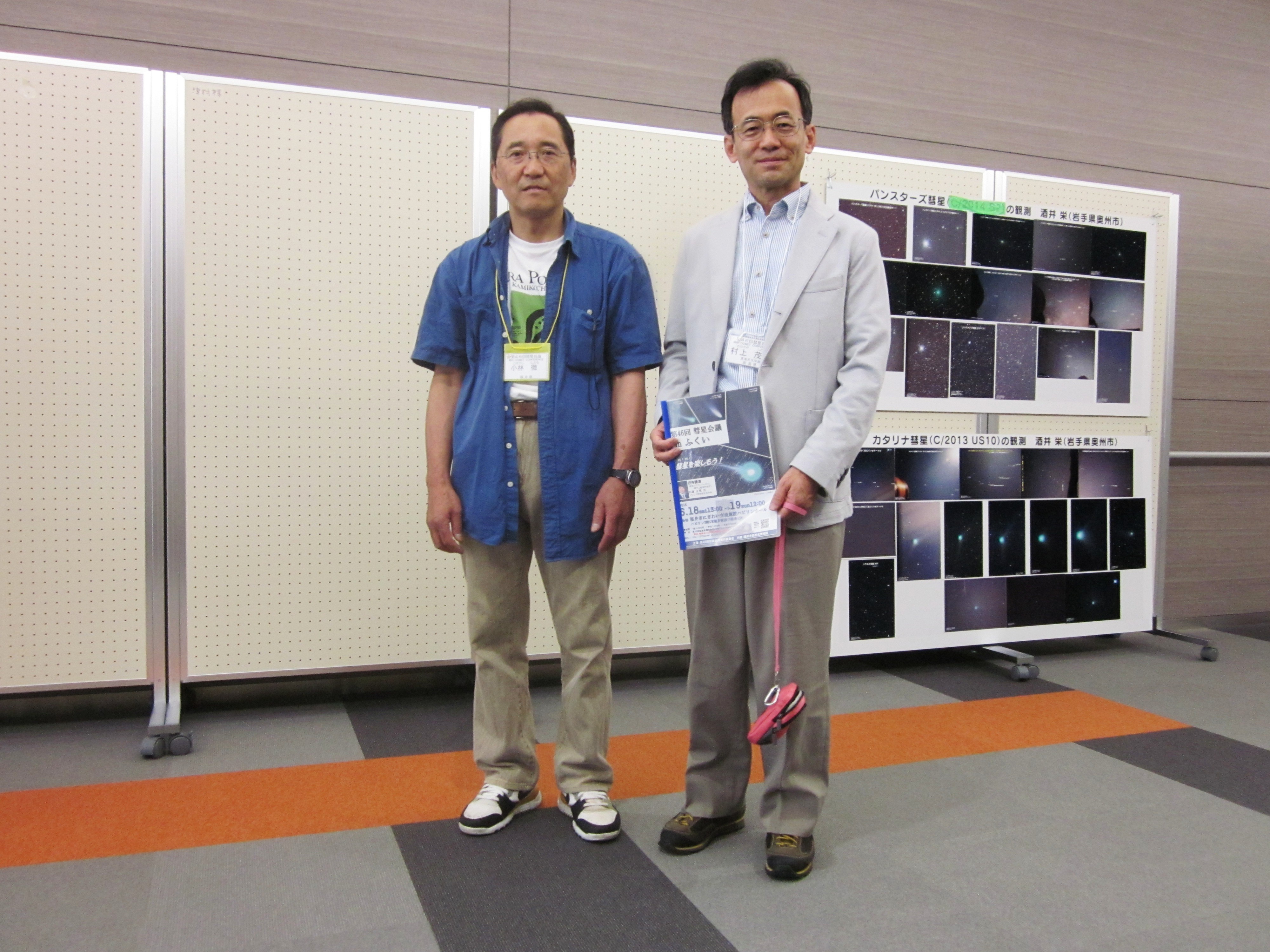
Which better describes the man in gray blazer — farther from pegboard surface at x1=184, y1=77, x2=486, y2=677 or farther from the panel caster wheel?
the panel caster wheel

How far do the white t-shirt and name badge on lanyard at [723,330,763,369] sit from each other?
372 millimetres

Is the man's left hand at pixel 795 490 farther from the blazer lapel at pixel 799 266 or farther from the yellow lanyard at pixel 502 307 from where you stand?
the yellow lanyard at pixel 502 307

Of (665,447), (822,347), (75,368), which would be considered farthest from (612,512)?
(75,368)

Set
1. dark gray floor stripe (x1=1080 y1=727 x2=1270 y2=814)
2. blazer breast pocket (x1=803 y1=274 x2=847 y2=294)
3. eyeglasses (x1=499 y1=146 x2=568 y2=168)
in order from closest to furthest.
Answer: blazer breast pocket (x1=803 y1=274 x2=847 y2=294), eyeglasses (x1=499 y1=146 x2=568 y2=168), dark gray floor stripe (x1=1080 y1=727 x2=1270 y2=814)

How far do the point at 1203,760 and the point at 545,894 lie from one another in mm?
1801

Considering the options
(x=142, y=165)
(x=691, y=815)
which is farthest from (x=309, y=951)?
(x=142, y=165)

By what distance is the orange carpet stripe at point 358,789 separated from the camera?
73.2 inches

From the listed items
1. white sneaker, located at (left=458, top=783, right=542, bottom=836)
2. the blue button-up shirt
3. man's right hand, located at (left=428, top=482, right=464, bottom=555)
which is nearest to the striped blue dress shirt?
the blue button-up shirt

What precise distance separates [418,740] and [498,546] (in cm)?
89

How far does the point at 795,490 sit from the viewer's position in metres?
1.63

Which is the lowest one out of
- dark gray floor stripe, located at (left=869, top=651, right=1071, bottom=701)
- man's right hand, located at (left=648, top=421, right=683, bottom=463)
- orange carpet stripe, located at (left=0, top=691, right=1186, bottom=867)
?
orange carpet stripe, located at (left=0, top=691, right=1186, bottom=867)

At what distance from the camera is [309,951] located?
143cm

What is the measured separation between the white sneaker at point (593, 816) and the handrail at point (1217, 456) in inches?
→ 123

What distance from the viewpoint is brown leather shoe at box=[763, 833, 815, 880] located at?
65.8 inches
